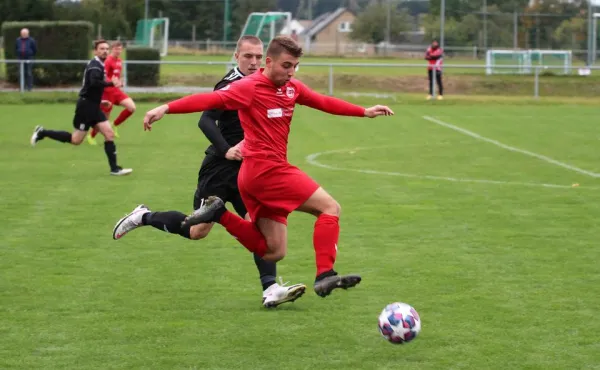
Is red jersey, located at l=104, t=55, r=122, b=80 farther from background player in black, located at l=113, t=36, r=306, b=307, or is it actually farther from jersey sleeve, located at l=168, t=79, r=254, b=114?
jersey sleeve, located at l=168, t=79, r=254, b=114

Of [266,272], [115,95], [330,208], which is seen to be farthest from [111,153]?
[330,208]

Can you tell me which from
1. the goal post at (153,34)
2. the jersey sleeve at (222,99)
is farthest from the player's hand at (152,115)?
the goal post at (153,34)

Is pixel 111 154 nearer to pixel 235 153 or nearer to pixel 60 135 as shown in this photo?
pixel 60 135

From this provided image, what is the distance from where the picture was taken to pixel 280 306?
7098mm

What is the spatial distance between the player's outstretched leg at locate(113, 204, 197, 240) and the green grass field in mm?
418

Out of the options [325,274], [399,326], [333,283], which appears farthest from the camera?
[325,274]

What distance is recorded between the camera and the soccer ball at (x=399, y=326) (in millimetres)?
5770

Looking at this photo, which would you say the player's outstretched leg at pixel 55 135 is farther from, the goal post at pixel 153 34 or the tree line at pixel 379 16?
the goal post at pixel 153 34

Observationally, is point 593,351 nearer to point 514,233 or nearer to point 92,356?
point 92,356

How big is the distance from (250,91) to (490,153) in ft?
38.4

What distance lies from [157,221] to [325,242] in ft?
5.72

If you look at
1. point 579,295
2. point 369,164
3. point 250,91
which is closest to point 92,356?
point 250,91

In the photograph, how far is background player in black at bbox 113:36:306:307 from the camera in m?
7.00

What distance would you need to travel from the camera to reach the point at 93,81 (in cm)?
1516
